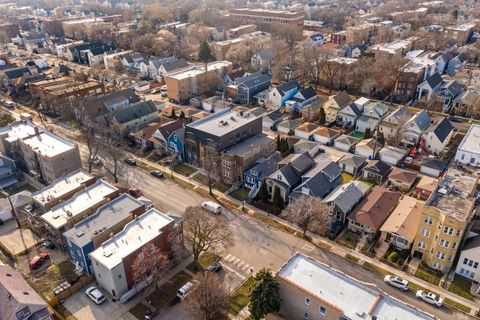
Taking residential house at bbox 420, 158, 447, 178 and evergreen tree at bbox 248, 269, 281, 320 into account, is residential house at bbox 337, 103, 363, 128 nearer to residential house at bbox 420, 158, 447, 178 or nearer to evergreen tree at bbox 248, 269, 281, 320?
residential house at bbox 420, 158, 447, 178

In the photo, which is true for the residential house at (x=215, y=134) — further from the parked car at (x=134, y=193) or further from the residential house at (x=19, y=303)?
the residential house at (x=19, y=303)

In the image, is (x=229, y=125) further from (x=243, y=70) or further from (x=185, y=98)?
(x=243, y=70)

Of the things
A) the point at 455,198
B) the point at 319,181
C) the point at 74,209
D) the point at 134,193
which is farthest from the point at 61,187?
Answer: the point at 455,198

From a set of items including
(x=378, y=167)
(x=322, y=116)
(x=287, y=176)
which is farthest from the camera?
(x=322, y=116)

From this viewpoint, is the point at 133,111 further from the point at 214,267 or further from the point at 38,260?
the point at 214,267

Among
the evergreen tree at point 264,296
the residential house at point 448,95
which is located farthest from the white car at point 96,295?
the residential house at point 448,95

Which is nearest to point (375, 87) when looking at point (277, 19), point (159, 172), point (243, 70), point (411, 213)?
point (243, 70)
